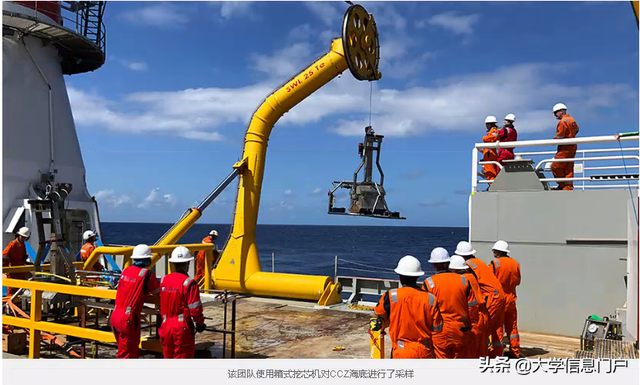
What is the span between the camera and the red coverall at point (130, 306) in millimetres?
6277

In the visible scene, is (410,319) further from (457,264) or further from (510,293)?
(510,293)

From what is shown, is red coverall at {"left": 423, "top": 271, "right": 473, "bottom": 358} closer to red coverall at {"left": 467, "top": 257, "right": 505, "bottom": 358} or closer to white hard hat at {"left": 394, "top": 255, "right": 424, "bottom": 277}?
white hard hat at {"left": 394, "top": 255, "right": 424, "bottom": 277}

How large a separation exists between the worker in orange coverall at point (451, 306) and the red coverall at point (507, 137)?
4893 millimetres

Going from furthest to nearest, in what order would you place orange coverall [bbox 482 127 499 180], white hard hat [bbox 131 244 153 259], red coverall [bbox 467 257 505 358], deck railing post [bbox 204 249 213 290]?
deck railing post [bbox 204 249 213 290] → orange coverall [bbox 482 127 499 180] → red coverall [bbox 467 257 505 358] → white hard hat [bbox 131 244 153 259]

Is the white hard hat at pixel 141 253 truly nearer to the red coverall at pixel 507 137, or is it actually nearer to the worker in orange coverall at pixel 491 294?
the worker in orange coverall at pixel 491 294

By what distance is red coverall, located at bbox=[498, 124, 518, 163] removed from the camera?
32.8 feet

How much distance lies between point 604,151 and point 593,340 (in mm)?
3382

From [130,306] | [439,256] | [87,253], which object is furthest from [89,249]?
[439,256]

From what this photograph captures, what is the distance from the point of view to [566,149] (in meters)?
9.48

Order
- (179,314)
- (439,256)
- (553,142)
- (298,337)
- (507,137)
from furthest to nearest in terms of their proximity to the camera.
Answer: (507,137)
(298,337)
(553,142)
(179,314)
(439,256)

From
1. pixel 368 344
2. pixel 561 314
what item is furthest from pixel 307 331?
pixel 561 314

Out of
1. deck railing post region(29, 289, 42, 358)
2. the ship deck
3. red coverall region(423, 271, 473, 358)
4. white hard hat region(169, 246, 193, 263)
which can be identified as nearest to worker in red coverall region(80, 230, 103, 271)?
the ship deck

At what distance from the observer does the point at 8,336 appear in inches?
313

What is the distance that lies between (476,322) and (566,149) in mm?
4708
